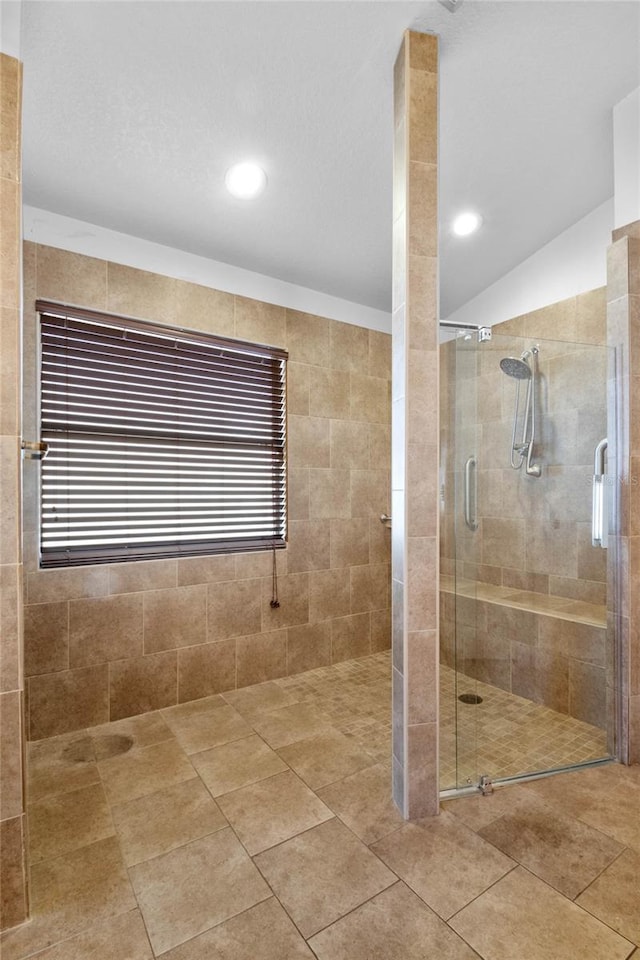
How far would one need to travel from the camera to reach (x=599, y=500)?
Result: 214 cm

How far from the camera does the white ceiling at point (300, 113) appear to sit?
1.61 m

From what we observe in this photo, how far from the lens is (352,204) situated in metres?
2.50

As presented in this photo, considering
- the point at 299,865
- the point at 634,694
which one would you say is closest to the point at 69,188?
the point at 299,865

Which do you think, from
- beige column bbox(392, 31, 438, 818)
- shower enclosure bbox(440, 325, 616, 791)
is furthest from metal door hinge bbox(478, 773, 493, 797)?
beige column bbox(392, 31, 438, 818)

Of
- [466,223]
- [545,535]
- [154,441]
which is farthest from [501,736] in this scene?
[466,223]

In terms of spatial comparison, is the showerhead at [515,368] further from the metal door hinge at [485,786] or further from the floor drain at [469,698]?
the metal door hinge at [485,786]

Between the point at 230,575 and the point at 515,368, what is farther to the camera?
the point at 230,575

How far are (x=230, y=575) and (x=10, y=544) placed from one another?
1608 mm

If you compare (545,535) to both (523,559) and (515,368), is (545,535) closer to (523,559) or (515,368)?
(523,559)

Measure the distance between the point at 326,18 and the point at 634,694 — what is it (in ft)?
9.13

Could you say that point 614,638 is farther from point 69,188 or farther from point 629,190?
point 69,188

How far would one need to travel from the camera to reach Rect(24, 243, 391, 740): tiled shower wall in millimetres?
2305

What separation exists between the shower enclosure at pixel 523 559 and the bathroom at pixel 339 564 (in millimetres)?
13

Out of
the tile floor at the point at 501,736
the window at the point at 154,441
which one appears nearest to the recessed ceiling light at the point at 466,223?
the window at the point at 154,441
